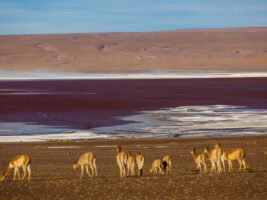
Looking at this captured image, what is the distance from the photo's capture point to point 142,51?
14950 centimetres

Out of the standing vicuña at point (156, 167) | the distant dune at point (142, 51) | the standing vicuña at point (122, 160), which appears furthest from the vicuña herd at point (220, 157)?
the distant dune at point (142, 51)

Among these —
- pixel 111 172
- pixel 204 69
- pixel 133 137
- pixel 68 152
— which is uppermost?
pixel 204 69

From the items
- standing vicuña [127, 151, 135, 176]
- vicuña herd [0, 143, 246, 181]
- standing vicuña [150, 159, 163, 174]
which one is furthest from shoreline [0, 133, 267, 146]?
standing vicuña [127, 151, 135, 176]

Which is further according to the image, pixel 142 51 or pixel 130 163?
pixel 142 51

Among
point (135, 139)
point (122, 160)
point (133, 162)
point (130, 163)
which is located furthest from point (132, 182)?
point (135, 139)

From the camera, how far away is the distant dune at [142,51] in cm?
13150

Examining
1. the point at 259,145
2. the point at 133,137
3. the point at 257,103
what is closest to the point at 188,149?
the point at 259,145

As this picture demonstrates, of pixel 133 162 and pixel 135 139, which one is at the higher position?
pixel 135 139

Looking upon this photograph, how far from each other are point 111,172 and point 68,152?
4781 mm

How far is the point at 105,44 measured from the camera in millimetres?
160125

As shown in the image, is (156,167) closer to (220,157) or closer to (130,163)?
(130,163)

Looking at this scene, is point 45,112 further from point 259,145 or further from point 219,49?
point 219,49

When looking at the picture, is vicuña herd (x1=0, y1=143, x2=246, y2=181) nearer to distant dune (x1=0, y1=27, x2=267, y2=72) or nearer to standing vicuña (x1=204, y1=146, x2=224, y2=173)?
standing vicuña (x1=204, y1=146, x2=224, y2=173)

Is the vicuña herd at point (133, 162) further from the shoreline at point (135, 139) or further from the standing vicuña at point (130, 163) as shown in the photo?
the shoreline at point (135, 139)
